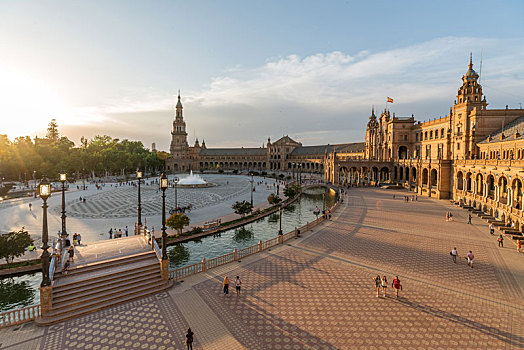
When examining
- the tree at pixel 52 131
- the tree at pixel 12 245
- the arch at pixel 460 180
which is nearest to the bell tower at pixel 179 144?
the tree at pixel 52 131

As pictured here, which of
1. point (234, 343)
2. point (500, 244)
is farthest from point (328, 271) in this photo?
point (500, 244)

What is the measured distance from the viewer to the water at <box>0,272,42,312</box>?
51.6ft

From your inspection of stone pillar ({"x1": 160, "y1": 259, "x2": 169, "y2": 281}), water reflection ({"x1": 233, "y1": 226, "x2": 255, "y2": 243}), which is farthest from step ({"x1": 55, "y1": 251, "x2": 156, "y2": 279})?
water reflection ({"x1": 233, "y1": 226, "x2": 255, "y2": 243})

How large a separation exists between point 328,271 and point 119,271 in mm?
12473

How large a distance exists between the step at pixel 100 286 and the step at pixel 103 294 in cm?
9

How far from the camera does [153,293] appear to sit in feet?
46.9

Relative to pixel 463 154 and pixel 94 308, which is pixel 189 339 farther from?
pixel 463 154

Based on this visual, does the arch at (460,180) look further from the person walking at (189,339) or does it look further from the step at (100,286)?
the person walking at (189,339)

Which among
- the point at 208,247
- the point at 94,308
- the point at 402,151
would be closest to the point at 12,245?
the point at 94,308

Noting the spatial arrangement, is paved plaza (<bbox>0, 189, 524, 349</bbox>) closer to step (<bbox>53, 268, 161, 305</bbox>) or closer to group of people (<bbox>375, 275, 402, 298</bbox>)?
group of people (<bbox>375, 275, 402, 298</bbox>)

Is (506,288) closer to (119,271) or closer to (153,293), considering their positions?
(153,293)

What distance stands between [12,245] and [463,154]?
65762 mm

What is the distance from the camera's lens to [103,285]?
13.7 meters

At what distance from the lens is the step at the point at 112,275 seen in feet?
43.2
